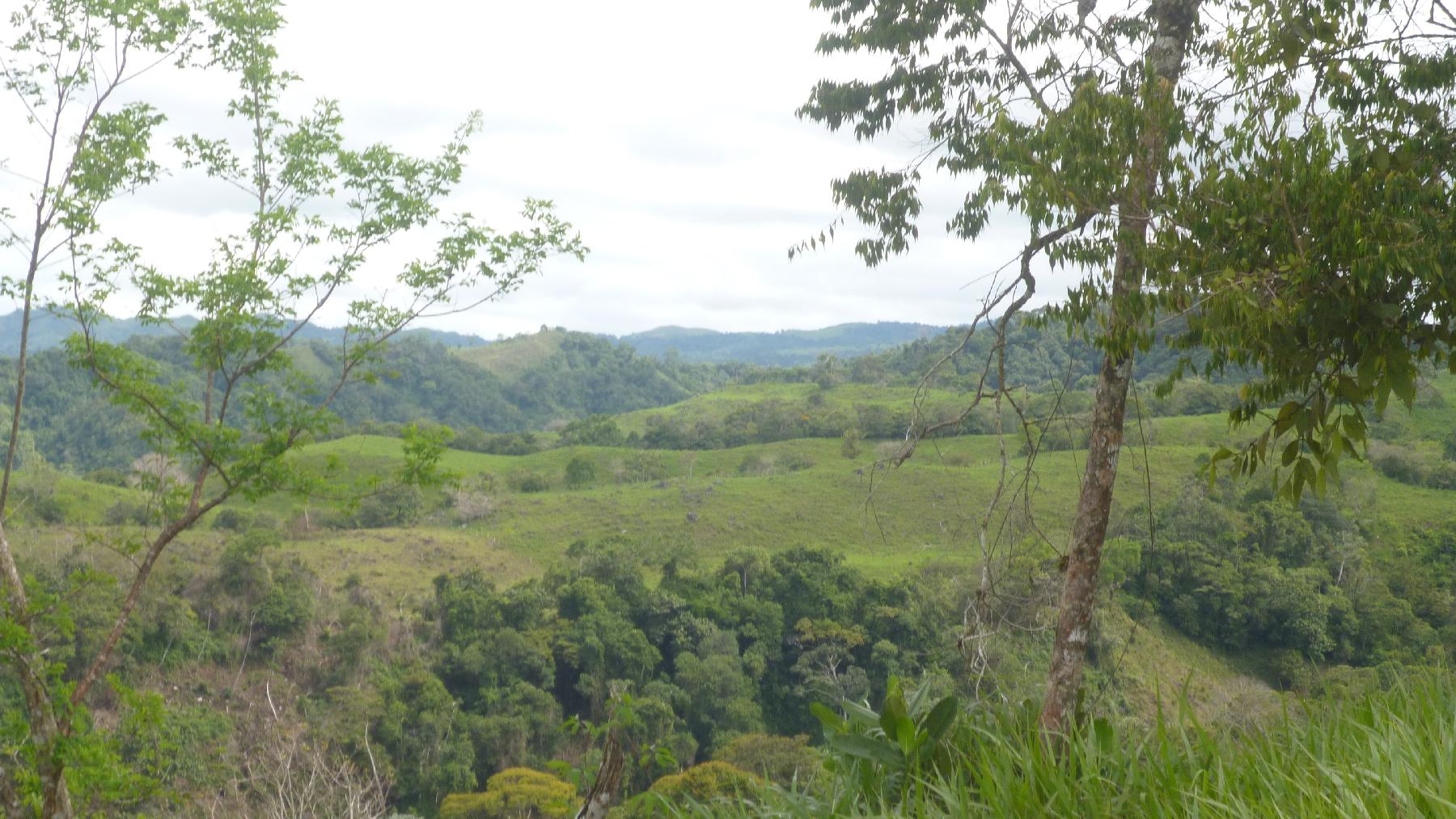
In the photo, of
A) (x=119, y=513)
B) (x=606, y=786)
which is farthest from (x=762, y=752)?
(x=119, y=513)

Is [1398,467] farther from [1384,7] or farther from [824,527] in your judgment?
[1384,7]

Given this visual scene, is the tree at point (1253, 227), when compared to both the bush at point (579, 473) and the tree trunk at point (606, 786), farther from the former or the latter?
the bush at point (579, 473)

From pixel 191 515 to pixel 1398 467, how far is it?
40.1 meters

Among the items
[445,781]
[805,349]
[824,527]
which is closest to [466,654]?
[445,781]

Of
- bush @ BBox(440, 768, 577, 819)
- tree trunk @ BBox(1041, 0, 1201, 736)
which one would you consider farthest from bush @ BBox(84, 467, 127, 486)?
tree trunk @ BBox(1041, 0, 1201, 736)

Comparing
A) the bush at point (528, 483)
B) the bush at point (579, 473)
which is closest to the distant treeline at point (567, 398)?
the bush at point (528, 483)

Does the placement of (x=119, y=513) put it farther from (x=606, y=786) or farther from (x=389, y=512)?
(x=606, y=786)

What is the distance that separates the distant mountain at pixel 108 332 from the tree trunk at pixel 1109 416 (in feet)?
19.1

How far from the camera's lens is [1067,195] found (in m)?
3.61

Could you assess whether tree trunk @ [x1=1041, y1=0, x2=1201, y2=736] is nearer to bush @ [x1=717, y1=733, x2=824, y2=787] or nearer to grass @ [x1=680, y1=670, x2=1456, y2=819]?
grass @ [x1=680, y1=670, x2=1456, y2=819]

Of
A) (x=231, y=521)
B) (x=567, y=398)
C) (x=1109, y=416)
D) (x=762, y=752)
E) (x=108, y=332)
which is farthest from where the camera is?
(x=567, y=398)

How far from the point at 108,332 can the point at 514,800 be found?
1153 centimetres

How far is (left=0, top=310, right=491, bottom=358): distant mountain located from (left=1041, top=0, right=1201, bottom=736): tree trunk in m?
5.83

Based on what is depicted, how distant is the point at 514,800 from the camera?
715 inches
